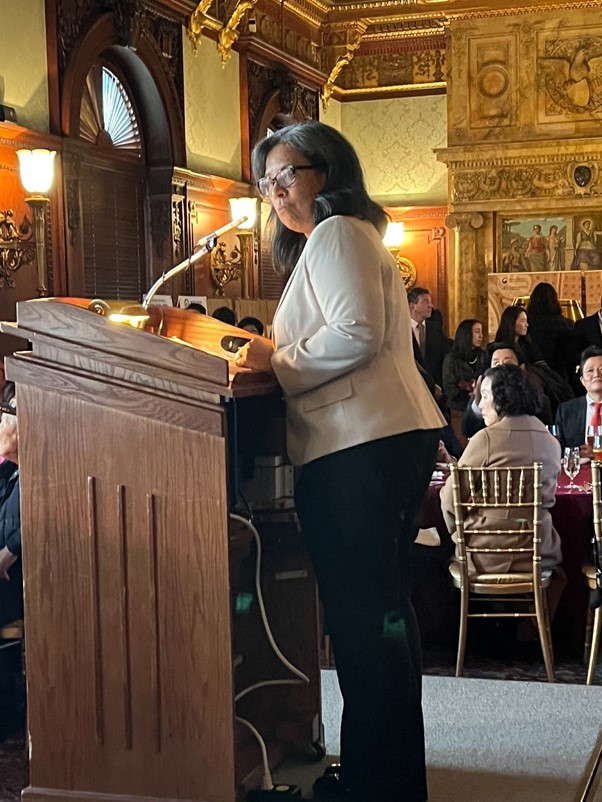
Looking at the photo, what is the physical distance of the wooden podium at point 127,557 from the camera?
8.25 feet

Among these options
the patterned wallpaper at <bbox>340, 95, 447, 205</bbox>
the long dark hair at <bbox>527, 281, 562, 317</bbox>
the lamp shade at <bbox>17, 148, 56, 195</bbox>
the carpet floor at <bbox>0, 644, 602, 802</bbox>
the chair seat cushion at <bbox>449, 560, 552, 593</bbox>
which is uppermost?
the patterned wallpaper at <bbox>340, 95, 447, 205</bbox>

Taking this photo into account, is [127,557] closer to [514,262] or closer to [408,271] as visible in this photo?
[514,262]

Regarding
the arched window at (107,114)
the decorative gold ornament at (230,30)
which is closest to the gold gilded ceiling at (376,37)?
the decorative gold ornament at (230,30)

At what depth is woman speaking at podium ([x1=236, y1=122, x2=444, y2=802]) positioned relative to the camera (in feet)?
8.54

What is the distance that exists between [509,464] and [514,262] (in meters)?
9.91

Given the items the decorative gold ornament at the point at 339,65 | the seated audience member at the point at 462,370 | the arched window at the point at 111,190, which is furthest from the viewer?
the decorative gold ornament at the point at 339,65

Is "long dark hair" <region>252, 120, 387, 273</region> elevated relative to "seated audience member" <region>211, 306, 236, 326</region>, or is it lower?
lower

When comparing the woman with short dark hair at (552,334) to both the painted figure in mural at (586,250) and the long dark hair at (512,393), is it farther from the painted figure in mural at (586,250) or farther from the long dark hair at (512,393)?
the painted figure in mural at (586,250)

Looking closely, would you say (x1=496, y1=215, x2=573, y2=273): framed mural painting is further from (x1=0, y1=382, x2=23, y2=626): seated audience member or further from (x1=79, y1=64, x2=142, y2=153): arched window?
(x1=0, y1=382, x2=23, y2=626): seated audience member

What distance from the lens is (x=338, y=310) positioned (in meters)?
2.59

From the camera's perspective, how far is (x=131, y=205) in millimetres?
10766

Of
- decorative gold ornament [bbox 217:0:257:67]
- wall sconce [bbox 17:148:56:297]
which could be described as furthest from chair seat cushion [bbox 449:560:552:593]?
decorative gold ornament [bbox 217:0:257:67]

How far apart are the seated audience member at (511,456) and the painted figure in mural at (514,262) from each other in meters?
9.68

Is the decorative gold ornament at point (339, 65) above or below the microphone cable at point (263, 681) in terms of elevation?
above
